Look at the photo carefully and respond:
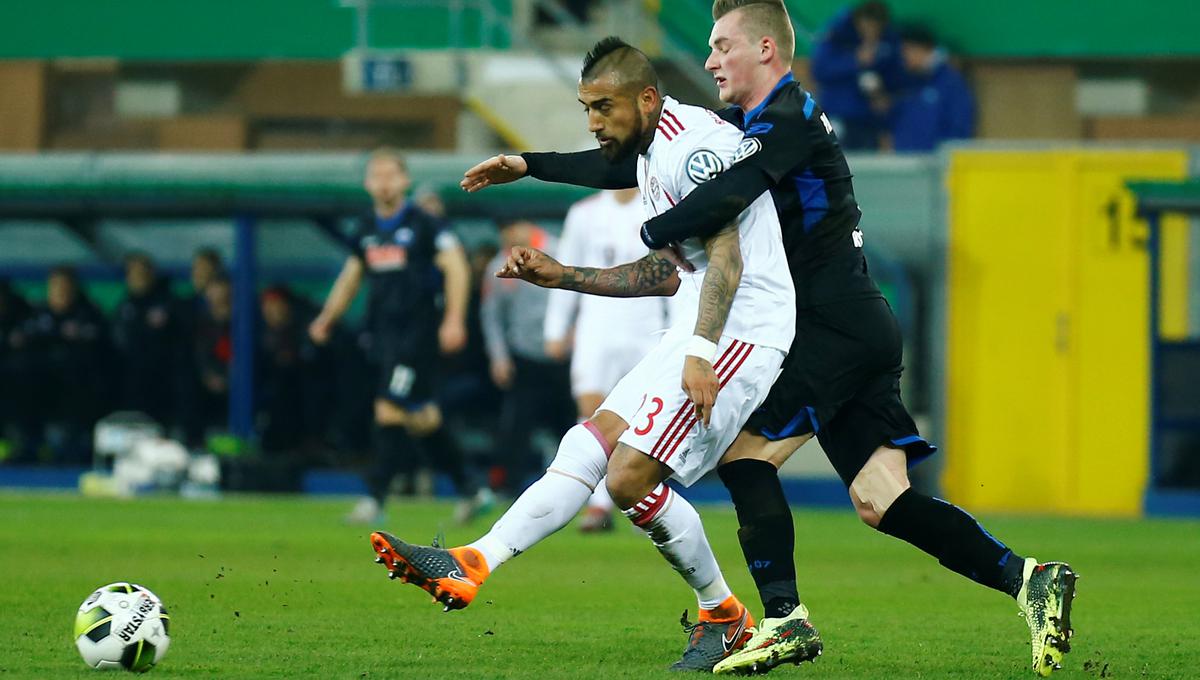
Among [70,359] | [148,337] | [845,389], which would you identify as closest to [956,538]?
[845,389]

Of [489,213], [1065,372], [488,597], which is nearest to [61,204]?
[489,213]

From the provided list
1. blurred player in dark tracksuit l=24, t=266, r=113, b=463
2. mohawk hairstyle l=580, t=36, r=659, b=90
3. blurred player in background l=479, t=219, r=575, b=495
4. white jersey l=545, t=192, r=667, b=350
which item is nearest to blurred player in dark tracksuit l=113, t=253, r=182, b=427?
blurred player in dark tracksuit l=24, t=266, r=113, b=463

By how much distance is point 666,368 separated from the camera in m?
5.71

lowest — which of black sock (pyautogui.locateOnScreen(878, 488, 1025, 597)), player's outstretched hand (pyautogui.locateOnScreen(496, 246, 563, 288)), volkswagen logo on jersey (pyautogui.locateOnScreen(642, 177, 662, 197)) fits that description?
black sock (pyautogui.locateOnScreen(878, 488, 1025, 597))

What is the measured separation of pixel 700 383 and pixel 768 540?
56 cm

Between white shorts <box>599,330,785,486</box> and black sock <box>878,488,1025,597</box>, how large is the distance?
58 centimetres

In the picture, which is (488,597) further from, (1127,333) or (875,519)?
(1127,333)

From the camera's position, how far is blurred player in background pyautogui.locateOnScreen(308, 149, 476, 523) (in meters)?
12.1

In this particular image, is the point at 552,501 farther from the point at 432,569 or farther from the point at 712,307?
the point at 712,307

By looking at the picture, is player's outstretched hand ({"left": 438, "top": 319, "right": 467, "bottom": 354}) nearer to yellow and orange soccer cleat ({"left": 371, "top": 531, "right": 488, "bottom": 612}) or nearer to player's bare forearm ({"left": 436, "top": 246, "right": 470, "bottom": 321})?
player's bare forearm ({"left": 436, "top": 246, "right": 470, "bottom": 321})

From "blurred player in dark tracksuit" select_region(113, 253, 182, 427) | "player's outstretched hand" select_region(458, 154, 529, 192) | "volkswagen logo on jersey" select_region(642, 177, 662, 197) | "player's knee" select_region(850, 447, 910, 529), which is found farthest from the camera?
"blurred player in dark tracksuit" select_region(113, 253, 182, 427)

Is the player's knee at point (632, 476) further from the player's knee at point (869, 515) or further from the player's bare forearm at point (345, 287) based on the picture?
the player's bare forearm at point (345, 287)

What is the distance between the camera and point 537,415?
1530 centimetres

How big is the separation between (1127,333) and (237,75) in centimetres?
1032
